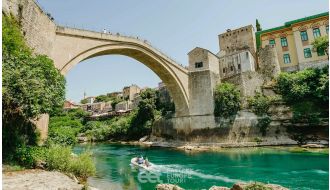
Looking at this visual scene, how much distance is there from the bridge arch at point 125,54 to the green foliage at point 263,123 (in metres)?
8.73

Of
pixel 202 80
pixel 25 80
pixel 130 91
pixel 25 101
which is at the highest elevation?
pixel 130 91

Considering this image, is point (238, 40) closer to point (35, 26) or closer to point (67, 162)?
point (35, 26)

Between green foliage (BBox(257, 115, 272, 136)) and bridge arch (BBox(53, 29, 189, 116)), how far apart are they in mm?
8729

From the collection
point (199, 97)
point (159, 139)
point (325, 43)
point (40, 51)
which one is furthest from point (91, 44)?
point (325, 43)

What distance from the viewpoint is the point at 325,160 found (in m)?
16.6

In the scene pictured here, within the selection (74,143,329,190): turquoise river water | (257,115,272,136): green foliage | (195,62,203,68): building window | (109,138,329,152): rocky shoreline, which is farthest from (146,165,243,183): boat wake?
(195,62,203,68): building window

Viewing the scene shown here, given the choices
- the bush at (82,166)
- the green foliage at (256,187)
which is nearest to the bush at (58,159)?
the bush at (82,166)

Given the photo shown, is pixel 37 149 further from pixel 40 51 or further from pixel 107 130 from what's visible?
pixel 107 130

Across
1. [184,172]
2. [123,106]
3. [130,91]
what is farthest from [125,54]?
[130,91]

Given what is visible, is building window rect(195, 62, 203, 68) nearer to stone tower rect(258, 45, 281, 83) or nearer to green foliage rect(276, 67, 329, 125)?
stone tower rect(258, 45, 281, 83)

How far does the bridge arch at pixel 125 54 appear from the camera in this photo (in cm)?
1586

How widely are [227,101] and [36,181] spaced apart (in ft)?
76.7

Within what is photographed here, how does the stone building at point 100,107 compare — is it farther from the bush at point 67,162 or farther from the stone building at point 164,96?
the bush at point 67,162

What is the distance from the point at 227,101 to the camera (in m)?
28.1
